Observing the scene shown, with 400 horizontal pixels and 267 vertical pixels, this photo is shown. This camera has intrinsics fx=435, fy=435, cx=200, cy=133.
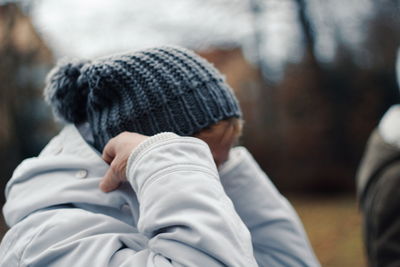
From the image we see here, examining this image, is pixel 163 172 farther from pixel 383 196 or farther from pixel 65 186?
pixel 383 196

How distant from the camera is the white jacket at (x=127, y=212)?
39.9 inches

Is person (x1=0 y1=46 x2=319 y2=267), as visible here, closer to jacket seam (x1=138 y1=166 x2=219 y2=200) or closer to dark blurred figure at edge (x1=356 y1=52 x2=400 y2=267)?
jacket seam (x1=138 y1=166 x2=219 y2=200)

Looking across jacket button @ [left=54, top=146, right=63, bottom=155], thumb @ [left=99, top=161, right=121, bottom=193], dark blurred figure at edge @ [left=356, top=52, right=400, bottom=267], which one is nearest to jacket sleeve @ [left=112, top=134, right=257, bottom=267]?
thumb @ [left=99, top=161, right=121, bottom=193]

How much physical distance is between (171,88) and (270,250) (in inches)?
29.3

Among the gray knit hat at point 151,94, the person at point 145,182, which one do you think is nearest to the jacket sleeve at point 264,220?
the person at point 145,182

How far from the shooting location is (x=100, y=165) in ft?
4.37

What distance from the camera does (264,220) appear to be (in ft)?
5.40

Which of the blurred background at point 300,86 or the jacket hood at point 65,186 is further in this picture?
the blurred background at point 300,86

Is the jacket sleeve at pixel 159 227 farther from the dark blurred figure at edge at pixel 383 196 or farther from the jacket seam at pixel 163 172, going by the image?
the dark blurred figure at edge at pixel 383 196

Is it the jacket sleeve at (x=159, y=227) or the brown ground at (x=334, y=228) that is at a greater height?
the jacket sleeve at (x=159, y=227)

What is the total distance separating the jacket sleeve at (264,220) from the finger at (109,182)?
20.8 inches

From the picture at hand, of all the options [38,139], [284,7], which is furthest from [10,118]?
[284,7]

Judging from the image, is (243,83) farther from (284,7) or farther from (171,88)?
(171,88)

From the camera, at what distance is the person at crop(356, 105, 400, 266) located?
91.0 inches
